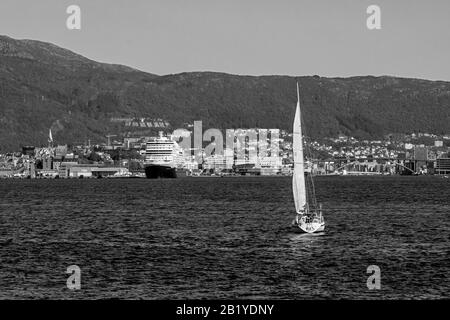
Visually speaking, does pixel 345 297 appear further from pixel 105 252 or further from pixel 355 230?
pixel 355 230

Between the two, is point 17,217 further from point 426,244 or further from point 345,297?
point 345,297

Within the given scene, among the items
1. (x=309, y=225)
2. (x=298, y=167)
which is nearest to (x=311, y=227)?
(x=309, y=225)

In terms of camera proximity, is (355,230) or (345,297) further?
(355,230)

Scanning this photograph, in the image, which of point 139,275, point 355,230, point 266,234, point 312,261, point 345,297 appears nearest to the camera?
point 345,297

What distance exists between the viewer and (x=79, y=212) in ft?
339

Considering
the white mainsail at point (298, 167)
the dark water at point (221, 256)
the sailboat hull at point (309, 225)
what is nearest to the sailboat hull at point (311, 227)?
the sailboat hull at point (309, 225)

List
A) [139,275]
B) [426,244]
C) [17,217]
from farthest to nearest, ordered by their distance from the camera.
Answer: [17,217] < [426,244] < [139,275]

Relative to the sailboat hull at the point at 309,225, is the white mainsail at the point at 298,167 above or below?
above

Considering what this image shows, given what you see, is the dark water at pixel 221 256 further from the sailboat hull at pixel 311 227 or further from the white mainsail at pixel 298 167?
the white mainsail at pixel 298 167

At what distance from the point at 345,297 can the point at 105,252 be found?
21.8 m

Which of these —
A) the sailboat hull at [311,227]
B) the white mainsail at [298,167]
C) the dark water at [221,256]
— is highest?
the white mainsail at [298,167]
